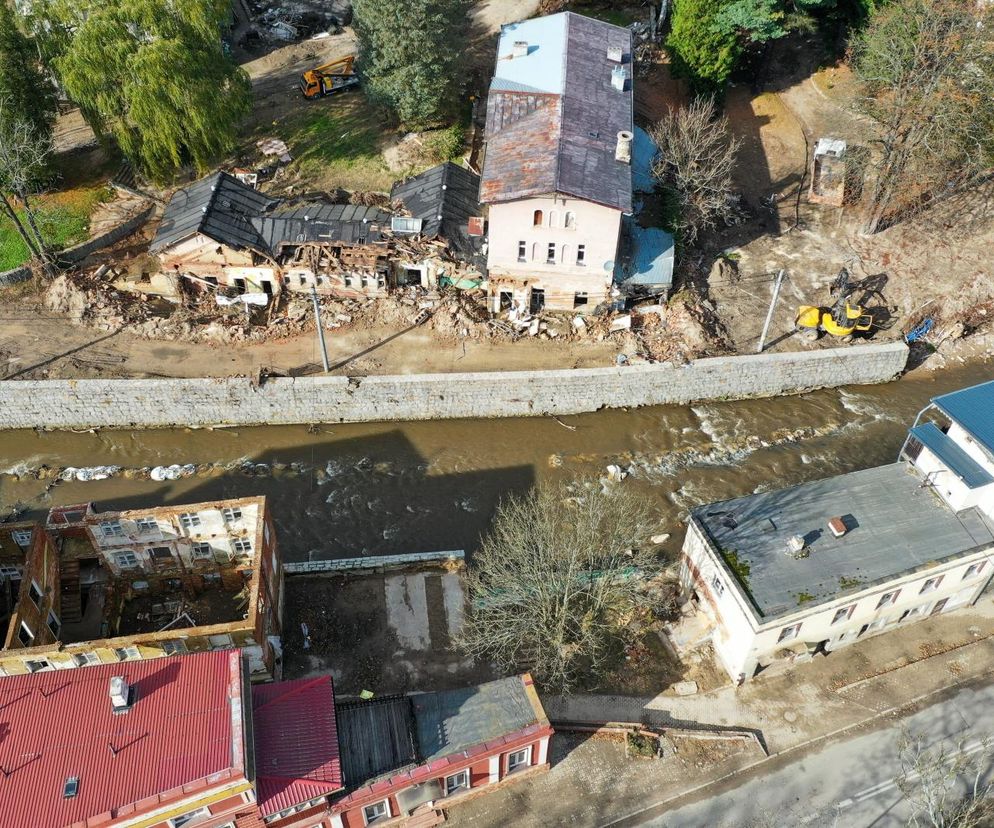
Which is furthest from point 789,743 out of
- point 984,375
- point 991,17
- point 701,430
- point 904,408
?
point 991,17

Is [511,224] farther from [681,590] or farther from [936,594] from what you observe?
[936,594]

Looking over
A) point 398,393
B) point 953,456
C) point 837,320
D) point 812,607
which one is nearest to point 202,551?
point 398,393

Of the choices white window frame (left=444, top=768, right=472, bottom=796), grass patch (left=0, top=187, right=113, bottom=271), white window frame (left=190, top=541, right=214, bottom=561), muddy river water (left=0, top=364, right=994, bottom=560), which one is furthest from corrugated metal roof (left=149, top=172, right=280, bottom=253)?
white window frame (left=444, top=768, right=472, bottom=796)

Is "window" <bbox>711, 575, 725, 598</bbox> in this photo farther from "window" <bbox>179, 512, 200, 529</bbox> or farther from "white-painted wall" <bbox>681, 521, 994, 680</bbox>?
"window" <bbox>179, 512, 200, 529</bbox>

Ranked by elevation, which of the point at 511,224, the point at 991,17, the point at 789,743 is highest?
the point at 991,17

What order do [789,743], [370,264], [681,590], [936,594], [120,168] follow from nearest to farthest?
[789,743] < [936,594] < [681,590] < [370,264] < [120,168]

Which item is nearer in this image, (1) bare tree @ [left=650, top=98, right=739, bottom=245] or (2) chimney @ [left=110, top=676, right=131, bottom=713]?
(2) chimney @ [left=110, top=676, right=131, bottom=713]

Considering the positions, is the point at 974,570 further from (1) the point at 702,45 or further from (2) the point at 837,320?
(1) the point at 702,45
